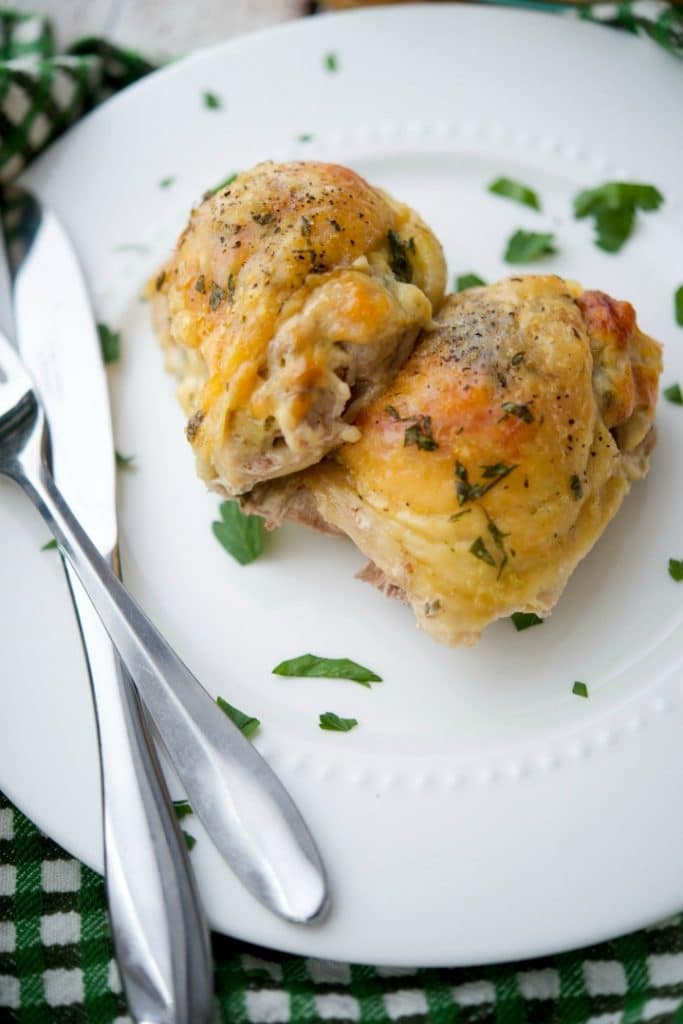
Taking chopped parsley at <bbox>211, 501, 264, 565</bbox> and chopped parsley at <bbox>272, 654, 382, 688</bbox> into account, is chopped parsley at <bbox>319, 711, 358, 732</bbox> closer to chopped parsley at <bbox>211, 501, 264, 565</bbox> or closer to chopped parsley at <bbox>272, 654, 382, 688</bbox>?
chopped parsley at <bbox>272, 654, 382, 688</bbox>

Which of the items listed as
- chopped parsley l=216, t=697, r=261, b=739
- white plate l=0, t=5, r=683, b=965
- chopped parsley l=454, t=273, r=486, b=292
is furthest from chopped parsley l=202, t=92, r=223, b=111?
chopped parsley l=216, t=697, r=261, b=739

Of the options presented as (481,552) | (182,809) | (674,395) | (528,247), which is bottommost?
(182,809)

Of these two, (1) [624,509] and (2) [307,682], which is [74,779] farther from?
(1) [624,509]

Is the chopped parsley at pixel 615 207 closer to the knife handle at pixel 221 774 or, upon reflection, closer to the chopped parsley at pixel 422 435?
the chopped parsley at pixel 422 435

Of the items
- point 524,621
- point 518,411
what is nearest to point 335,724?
point 524,621

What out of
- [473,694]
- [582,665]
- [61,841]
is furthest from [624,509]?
[61,841]

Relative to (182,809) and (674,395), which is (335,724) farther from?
(674,395)
